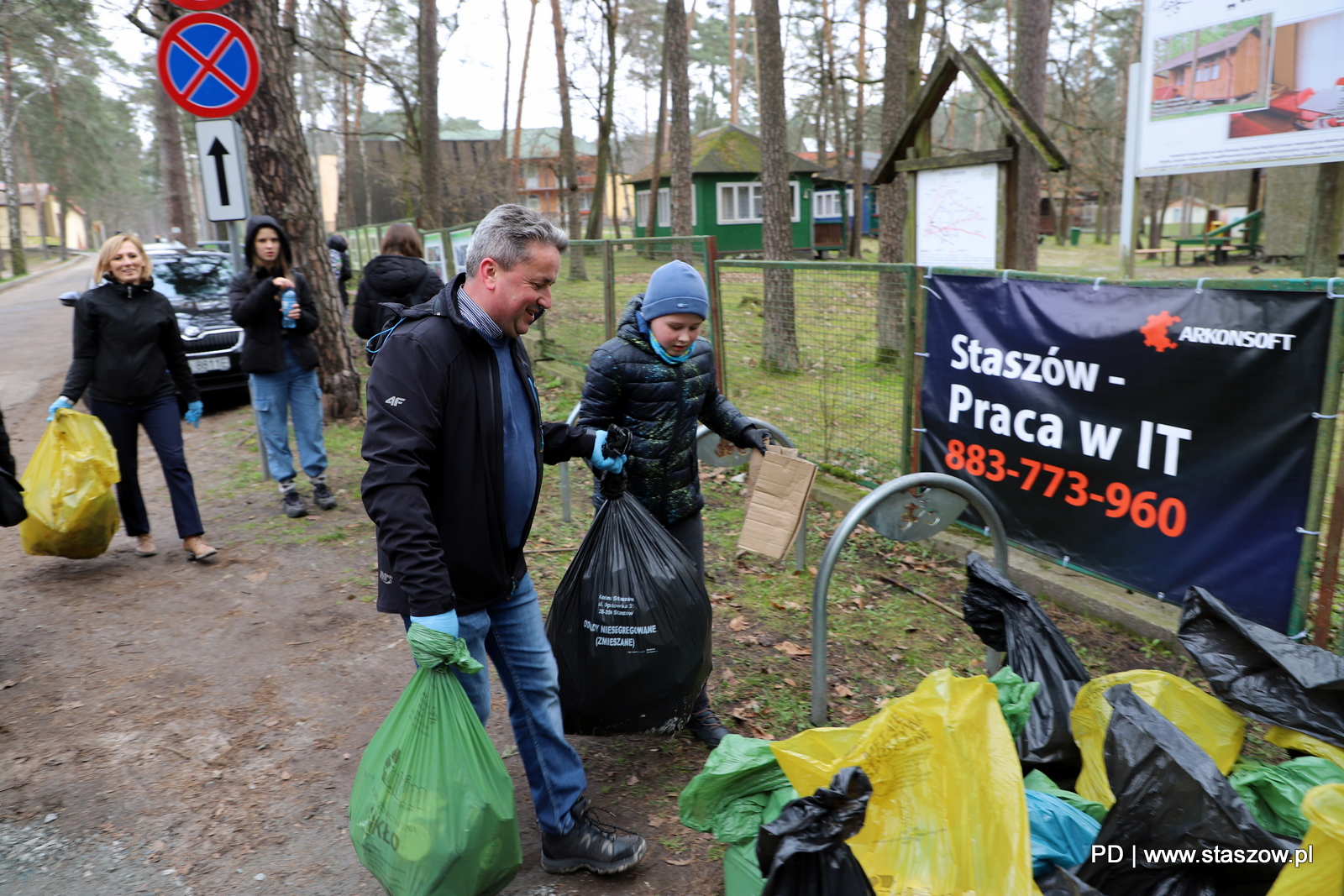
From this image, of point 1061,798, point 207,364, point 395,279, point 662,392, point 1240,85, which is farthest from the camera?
point 207,364

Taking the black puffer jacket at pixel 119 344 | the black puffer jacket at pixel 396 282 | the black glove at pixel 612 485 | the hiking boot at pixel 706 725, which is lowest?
the hiking boot at pixel 706 725

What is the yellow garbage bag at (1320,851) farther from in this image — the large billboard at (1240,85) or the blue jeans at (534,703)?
the large billboard at (1240,85)

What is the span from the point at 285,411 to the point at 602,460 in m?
4.22

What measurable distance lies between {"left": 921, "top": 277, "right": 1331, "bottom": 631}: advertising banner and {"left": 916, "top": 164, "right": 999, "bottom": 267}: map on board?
1066mm

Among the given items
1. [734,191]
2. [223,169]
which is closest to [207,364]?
[223,169]

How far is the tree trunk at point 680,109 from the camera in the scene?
14.5 metres

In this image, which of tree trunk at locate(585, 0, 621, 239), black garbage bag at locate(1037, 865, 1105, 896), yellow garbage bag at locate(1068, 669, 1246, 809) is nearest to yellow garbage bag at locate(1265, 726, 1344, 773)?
yellow garbage bag at locate(1068, 669, 1246, 809)

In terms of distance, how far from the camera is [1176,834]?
2.25 meters

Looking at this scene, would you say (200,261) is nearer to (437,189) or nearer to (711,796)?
(437,189)

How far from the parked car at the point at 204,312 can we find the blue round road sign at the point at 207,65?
3.45 meters

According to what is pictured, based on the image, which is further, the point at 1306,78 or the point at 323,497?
the point at 323,497

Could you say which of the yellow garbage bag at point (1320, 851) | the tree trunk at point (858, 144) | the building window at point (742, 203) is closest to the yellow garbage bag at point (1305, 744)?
the yellow garbage bag at point (1320, 851)

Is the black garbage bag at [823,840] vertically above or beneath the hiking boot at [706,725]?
above

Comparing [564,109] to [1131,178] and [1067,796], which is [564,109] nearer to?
[1131,178]
